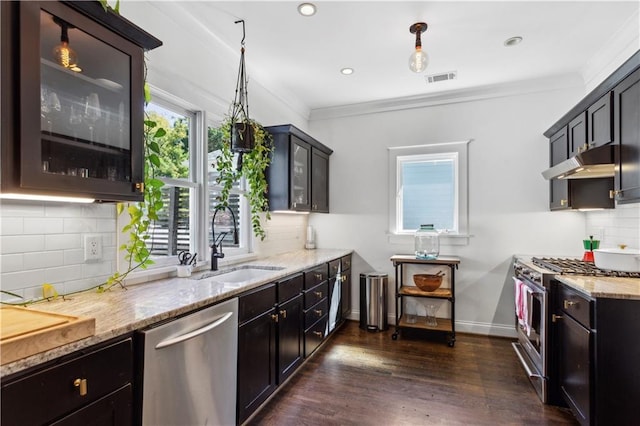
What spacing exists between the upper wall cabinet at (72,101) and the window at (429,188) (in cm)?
316

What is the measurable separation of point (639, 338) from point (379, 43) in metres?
2.68

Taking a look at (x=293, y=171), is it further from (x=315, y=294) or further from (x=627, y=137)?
(x=627, y=137)

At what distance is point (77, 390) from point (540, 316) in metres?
2.87

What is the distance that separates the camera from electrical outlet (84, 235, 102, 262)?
174cm

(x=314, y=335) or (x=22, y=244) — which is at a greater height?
(x=22, y=244)

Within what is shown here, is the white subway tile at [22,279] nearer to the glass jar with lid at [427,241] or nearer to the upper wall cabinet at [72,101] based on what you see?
the upper wall cabinet at [72,101]

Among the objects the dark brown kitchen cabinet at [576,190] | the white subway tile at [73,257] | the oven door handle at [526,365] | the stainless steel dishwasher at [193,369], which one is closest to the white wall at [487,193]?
the dark brown kitchen cabinet at [576,190]

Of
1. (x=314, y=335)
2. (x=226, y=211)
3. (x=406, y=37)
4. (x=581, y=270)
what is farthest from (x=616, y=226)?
(x=226, y=211)

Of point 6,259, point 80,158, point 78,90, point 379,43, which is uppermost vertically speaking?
point 379,43

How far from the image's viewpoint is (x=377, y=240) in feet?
14.0

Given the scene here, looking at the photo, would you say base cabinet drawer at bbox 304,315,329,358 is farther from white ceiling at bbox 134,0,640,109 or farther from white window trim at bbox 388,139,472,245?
white ceiling at bbox 134,0,640,109

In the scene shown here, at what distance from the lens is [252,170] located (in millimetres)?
2988

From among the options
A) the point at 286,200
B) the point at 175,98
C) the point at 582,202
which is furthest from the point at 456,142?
the point at 175,98

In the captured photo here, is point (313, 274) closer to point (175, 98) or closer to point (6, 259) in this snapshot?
point (175, 98)
